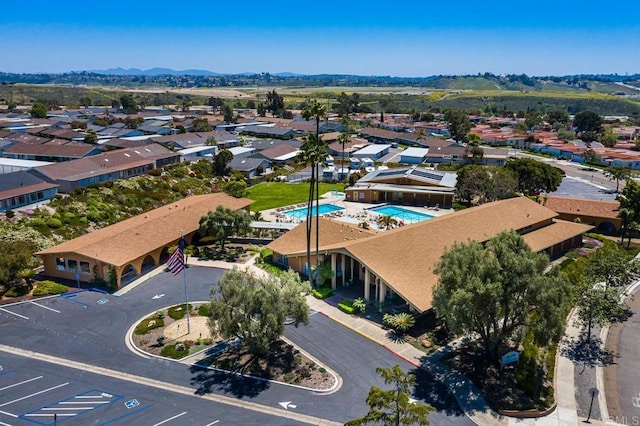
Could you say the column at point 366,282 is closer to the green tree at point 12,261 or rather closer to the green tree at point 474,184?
the green tree at point 12,261

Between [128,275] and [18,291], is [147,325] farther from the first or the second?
[18,291]

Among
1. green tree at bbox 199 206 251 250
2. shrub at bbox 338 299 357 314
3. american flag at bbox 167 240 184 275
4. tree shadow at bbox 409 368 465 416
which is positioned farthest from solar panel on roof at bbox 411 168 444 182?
tree shadow at bbox 409 368 465 416

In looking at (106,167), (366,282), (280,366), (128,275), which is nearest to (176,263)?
(280,366)

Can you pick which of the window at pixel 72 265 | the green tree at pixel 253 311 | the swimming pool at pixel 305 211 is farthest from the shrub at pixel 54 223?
the green tree at pixel 253 311

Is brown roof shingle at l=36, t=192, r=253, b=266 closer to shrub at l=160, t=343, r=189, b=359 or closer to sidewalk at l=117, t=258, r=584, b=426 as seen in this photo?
shrub at l=160, t=343, r=189, b=359

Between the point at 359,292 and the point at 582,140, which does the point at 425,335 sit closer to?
the point at 359,292
